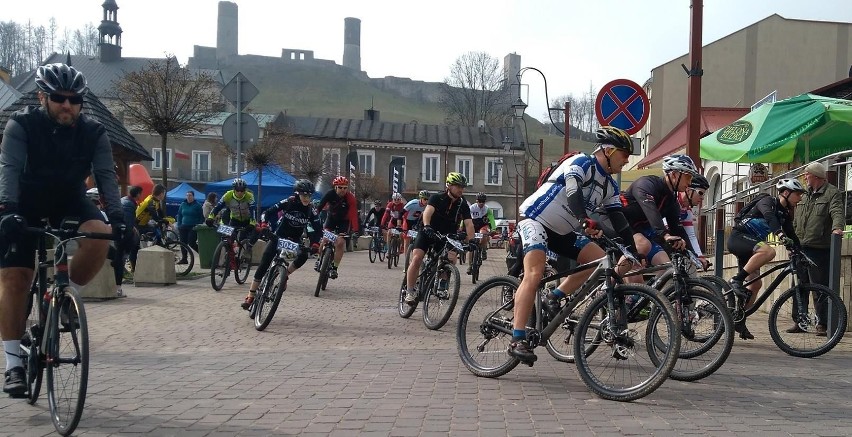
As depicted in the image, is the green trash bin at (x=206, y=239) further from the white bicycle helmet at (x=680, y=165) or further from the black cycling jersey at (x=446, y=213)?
the white bicycle helmet at (x=680, y=165)

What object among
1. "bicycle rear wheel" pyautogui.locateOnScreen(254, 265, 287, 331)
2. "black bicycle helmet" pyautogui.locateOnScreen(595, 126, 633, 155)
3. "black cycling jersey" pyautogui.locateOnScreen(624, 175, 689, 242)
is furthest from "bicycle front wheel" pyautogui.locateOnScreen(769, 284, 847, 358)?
"bicycle rear wheel" pyautogui.locateOnScreen(254, 265, 287, 331)

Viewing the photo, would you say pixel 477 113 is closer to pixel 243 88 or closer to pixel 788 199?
pixel 243 88

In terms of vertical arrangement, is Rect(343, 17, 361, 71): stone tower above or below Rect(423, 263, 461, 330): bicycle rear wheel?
above

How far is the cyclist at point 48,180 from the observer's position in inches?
Answer: 192

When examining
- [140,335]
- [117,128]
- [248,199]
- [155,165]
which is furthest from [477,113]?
[140,335]

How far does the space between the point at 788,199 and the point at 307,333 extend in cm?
525

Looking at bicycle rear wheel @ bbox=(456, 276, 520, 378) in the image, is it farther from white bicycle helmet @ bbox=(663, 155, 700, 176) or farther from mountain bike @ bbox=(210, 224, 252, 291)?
mountain bike @ bbox=(210, 224, 252, 291)

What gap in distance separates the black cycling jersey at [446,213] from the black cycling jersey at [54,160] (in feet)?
19.0

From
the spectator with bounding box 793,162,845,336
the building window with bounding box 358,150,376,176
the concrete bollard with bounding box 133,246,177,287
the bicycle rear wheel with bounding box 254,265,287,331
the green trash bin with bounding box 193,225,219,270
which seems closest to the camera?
the bicycle rear wheel with bounding box 254,265,287,331

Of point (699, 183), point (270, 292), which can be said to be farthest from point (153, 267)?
point (699, 183)

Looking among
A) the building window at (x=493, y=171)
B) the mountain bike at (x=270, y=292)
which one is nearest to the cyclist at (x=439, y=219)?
the mountain bike at (x=270, y=292)

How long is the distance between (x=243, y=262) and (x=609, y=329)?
9.96 m

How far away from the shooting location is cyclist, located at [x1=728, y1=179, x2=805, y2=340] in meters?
8.62

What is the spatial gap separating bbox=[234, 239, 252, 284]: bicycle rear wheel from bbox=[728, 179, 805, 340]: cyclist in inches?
319
